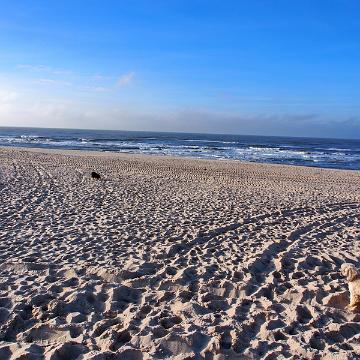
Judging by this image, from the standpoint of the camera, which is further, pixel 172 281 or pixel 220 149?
pixel 220 149

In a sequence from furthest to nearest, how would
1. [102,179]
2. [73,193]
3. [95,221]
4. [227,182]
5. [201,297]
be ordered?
[227,182] < [102,179] < [73,193] < [95,221] < [201,297]

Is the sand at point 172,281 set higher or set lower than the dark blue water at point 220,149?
lower

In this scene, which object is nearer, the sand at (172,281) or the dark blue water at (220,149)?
the sand at (172,281)

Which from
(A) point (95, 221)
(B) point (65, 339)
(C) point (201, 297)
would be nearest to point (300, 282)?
(C) point (201, 297)

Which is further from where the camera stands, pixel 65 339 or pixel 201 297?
pixel 201 297

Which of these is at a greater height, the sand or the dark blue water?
the dark blue water

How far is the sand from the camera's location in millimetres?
3770

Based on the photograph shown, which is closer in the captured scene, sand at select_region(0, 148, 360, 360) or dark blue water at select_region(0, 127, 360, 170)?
sand at select_region(0, 148, 360, 360)

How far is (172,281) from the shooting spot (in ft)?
17.3

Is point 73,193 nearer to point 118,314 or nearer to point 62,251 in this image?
point 62,251

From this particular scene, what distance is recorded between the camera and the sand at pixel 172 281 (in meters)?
3.77

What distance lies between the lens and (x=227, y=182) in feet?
57.1

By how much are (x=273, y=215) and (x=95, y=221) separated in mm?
4557

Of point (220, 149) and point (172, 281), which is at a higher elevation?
point (220, 149)
